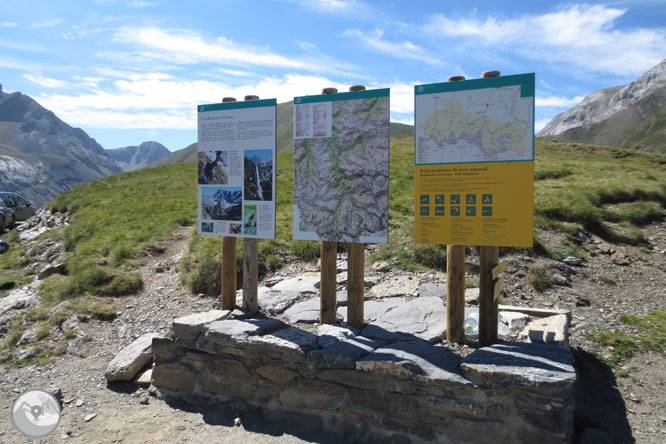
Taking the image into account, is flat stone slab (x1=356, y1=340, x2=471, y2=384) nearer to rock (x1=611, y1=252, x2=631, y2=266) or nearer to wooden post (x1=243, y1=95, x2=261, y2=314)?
wooden post (x1=243, y1=95, x2=261, y2=314)

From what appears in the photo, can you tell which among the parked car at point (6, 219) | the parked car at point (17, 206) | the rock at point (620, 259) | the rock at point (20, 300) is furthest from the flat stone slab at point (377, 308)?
the parked car at point (17, 206)

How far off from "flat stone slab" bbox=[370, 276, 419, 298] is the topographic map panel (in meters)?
2.24

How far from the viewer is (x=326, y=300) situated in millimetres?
6047

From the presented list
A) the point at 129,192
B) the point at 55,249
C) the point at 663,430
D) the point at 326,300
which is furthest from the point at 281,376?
the point at 129,192

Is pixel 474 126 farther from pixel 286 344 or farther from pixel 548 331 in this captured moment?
pixel 286 344

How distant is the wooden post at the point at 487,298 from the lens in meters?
5.19

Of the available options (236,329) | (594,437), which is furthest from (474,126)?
(236,329)

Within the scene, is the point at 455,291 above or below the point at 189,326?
above

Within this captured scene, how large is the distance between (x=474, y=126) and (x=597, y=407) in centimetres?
357

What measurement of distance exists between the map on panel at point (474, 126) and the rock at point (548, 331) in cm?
228

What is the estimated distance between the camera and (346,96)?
5.73 metres

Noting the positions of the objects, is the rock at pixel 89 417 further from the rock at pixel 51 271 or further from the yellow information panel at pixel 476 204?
the rock at pixel 51 271

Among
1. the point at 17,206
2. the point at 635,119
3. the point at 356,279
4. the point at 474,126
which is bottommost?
the point at 356,279

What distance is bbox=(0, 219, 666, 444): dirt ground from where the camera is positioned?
16.0 ft
